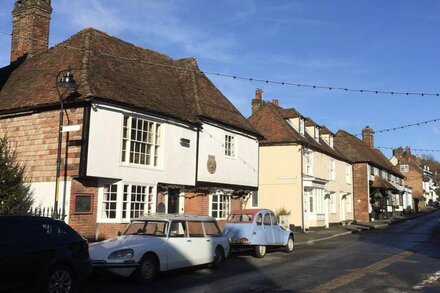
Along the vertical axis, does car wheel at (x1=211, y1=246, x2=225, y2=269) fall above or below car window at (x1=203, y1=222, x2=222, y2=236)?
below

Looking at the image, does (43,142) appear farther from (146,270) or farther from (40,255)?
(40,255)

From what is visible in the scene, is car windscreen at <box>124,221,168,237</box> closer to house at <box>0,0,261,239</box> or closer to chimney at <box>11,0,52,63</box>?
house at <box>0,0,261,239</box>

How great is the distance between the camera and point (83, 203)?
15.9m

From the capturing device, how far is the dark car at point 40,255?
8.01 meters

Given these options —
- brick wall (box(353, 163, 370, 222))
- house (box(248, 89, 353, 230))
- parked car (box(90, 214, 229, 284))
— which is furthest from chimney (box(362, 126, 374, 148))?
parked car (box(90, 214, 229, 284))

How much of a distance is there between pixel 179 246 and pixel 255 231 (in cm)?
507

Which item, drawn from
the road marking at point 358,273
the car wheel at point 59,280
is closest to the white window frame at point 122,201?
the car wheel at point 59,280

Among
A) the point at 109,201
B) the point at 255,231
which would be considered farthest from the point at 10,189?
the point at 255,231

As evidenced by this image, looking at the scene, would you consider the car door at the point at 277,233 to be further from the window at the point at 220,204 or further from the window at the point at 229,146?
the window at the point at 229,146

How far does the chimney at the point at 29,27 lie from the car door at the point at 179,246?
43.7 feet

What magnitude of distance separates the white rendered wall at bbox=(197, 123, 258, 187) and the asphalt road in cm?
547

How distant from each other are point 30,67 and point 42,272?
14.4 metres

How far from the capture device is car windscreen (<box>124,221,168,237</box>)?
480 inches

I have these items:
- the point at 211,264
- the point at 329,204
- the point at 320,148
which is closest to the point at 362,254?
the point at 211,264
